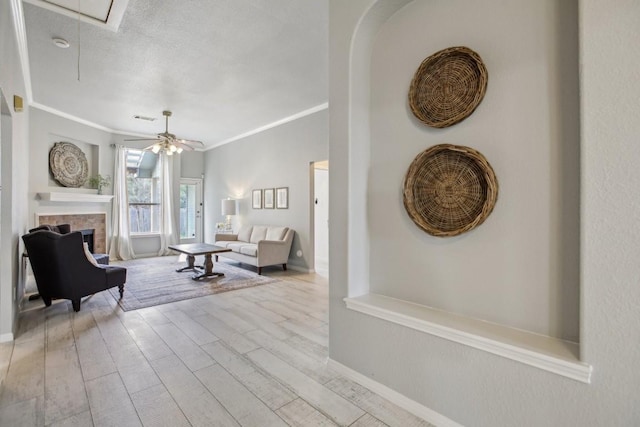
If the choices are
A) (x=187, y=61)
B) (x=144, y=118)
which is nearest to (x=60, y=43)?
(x=187, y=61)

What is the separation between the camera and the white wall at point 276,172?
574 centimetres

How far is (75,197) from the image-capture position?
593 centimetres

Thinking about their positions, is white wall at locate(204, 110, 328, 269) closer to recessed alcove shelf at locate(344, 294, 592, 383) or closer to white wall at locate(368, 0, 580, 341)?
white wall at locate(368, 0, 580, 341)

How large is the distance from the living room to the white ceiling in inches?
30.2

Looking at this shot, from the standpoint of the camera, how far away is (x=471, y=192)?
1.75 meters

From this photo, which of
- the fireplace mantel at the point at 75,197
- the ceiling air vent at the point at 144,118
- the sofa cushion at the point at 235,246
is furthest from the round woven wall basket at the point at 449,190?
the fireplace mantel at the point at 75,197

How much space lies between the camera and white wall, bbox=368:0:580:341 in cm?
147

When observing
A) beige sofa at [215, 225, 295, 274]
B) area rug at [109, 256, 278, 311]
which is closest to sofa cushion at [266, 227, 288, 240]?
beige sofa at [215, 225, 295, 274]

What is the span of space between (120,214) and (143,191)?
3.41ft

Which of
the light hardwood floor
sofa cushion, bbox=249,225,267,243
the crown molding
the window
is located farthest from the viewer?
the window

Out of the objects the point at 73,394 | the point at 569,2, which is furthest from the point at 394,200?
the point at 73,394

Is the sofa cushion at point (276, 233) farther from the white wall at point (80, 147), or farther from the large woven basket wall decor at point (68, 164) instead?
the large woven basket wall decor at point (68, 164)

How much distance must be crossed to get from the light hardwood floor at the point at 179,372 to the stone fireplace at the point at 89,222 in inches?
108

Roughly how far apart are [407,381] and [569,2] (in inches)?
86.4
